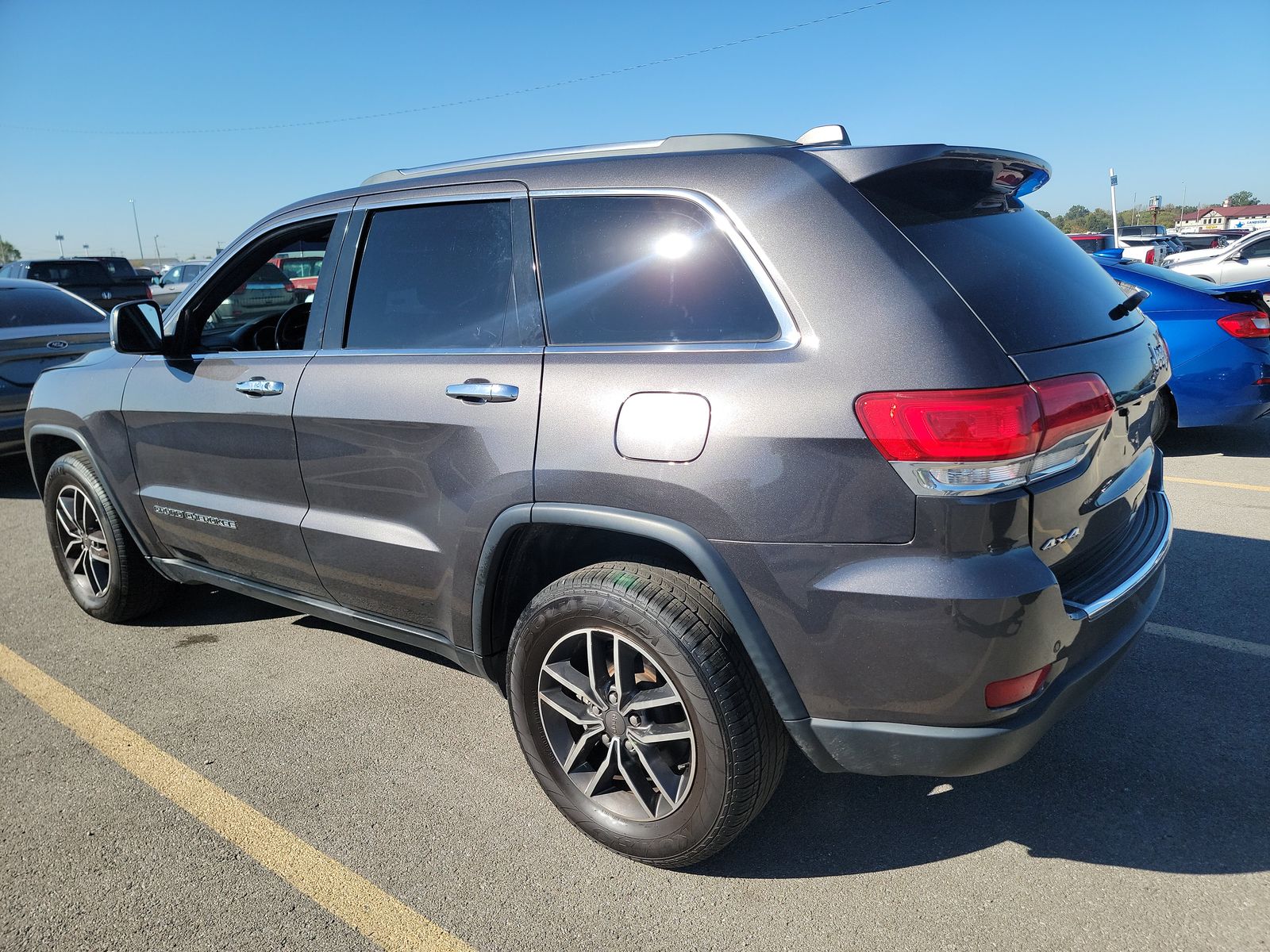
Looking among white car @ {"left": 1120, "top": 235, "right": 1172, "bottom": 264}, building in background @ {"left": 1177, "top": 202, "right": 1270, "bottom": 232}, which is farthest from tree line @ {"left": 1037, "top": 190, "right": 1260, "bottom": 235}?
white car @ {"left": 1120, "top": 235, "right": 1172, "bottom": 264}

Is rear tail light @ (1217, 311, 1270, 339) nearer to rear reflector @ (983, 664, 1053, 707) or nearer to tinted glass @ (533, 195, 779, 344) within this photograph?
rear reflector @ (983, 664, 1053, 707)

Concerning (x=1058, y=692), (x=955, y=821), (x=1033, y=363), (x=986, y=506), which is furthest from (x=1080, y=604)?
(x=955, y=821)

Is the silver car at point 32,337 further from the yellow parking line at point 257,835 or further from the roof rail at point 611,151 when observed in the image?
the roof rail at point 611,151

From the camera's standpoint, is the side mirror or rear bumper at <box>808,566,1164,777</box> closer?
rear bumper at <box>808,566,1164,777</box>

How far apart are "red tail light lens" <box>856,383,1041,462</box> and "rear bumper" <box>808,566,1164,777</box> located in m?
0.61

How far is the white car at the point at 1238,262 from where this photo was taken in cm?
1498

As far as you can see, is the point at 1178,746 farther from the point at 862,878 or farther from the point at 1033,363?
the point at 1033,363

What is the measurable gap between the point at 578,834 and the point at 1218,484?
516 centimetres

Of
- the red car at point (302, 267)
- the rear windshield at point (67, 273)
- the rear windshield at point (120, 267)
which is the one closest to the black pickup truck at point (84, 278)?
the rear windshield at point (67, 273)

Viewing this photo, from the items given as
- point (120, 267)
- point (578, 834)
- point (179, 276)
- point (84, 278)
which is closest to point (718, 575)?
point (578, 834)

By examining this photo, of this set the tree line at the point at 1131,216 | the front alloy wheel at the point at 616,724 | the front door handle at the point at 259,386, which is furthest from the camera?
the tree line at the point at 1131,216

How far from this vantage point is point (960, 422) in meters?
1.97

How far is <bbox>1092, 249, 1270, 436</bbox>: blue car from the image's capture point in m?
6.36

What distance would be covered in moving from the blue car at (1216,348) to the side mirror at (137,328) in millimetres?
6053
